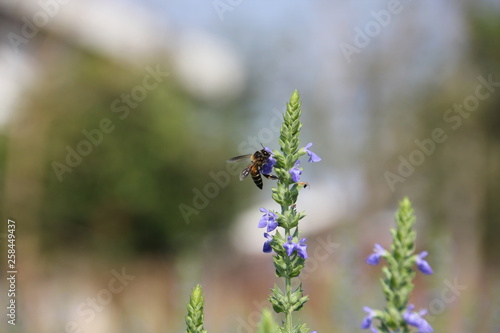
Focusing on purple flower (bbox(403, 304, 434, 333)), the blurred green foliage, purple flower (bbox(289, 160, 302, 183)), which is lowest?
purple flower (bbox(403, 304, 434, 333))

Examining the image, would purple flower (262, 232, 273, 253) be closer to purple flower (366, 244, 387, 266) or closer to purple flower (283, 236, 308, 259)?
purple flower (283, 236, 308, 259)

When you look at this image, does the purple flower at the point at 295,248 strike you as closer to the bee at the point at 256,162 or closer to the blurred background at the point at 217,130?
the bee at the point at 256,162

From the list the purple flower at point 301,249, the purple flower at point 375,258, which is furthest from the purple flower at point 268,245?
the purple flower at point 375,258

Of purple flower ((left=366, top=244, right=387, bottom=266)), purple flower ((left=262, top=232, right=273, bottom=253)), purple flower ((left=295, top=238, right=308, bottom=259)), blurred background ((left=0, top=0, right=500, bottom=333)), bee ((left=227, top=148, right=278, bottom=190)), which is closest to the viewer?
purple flower ((left=366, top=244, right=387, bottom=266))

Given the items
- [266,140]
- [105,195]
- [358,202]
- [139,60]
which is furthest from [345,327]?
[139,60]

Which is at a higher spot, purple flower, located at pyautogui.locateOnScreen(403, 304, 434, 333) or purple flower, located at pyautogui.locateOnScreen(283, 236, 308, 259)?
purple flower, located at pyautogui.locateOnScreen(283, 236, 308, 259)

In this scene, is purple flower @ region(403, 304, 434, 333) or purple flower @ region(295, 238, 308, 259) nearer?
purple flower @ region(403, 304, 434, 333)

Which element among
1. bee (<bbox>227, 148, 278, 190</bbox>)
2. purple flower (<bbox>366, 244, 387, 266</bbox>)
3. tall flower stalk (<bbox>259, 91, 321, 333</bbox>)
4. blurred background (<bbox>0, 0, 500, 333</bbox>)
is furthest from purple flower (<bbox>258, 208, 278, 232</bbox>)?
blurred background (<bbox>0, 0, 500, 333</bbox>)

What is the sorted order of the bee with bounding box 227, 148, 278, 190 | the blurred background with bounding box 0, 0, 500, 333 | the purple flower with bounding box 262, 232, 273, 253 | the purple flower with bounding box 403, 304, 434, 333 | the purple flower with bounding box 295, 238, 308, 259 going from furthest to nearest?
the blurred background with bounding box 0, 0, 500, 333
the bee with bounding box 227, 148, 278, 190
the purple flower with bounding box 262, 232, 273, 253
the purple flower with bounding box 295, 238, 308, 259
the purple flower with bounding box 403, 304, 434, 333
